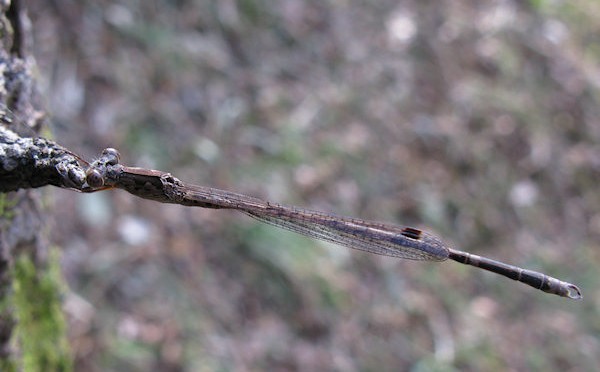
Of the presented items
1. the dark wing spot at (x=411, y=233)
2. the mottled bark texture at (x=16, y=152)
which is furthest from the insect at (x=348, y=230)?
the mottled bark texture at (x=16, y=152)

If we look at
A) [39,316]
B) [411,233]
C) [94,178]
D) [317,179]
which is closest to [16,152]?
[94,178]

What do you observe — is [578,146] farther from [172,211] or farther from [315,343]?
[172,211]

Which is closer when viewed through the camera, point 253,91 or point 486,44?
point 253,91

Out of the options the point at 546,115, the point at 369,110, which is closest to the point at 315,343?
the point at 369,110

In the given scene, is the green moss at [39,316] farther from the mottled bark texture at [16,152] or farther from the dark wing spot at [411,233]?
the dark wing spot at [411,233]

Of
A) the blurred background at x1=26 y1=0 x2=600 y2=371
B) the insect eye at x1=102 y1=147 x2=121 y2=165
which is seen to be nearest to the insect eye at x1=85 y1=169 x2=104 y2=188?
the insect eye at x1=102 y1=147 x2=121 y2=165

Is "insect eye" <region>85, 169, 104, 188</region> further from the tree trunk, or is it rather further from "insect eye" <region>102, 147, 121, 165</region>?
the tree trunk
